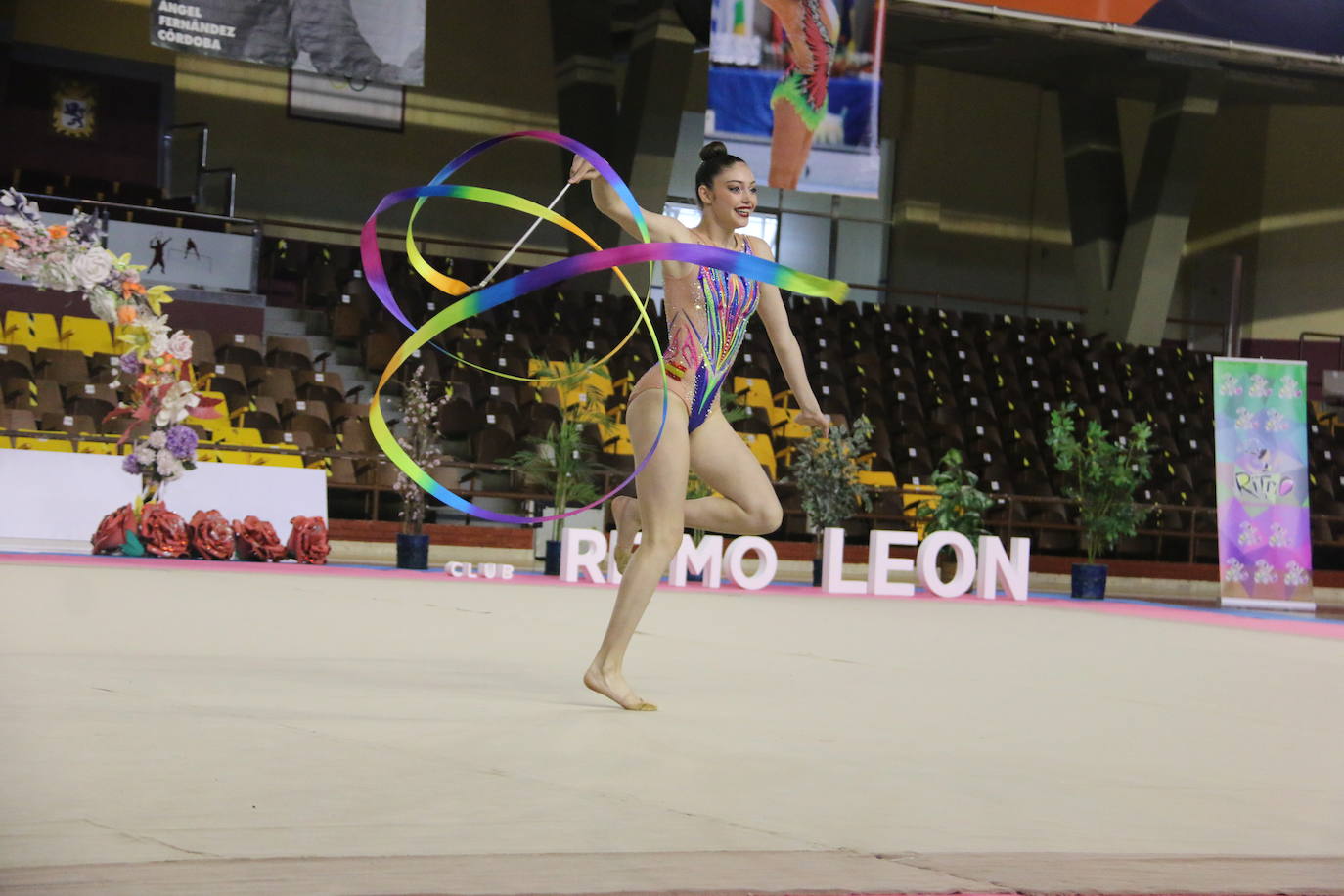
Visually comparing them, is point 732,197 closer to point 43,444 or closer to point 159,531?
point 159,531

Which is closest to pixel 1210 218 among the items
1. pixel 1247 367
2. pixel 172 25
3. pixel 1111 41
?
pixel 1111 41

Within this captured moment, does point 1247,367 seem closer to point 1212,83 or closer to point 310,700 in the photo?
point 1212,83

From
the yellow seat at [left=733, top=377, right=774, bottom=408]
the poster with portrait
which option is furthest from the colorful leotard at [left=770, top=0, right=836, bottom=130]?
the poster with portrait

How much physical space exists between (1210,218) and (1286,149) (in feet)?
5.49

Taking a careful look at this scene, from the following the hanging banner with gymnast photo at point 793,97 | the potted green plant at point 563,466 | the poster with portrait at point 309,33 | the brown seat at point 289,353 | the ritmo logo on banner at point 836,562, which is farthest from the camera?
the hanging banner with gymnast photo at point 793,97

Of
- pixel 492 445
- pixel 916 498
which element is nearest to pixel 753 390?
pixel 916 498

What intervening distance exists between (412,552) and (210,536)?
1.70m

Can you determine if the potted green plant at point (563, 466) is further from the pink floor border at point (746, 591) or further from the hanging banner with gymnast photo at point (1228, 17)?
the hanging banner with gymnast photo at point (1228, 17)

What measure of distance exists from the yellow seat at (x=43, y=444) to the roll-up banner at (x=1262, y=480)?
9.58 m

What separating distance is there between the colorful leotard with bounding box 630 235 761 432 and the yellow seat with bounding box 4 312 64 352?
39.2ft

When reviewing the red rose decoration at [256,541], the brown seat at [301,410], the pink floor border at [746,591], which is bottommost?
the pink floor border at [746,591]

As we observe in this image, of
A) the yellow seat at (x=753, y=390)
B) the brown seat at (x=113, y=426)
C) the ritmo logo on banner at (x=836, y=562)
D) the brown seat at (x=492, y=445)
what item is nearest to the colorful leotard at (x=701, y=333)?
the ritmo logo on banner at (x=836, y=562)

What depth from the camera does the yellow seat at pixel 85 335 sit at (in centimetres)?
1562

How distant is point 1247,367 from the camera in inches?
540
